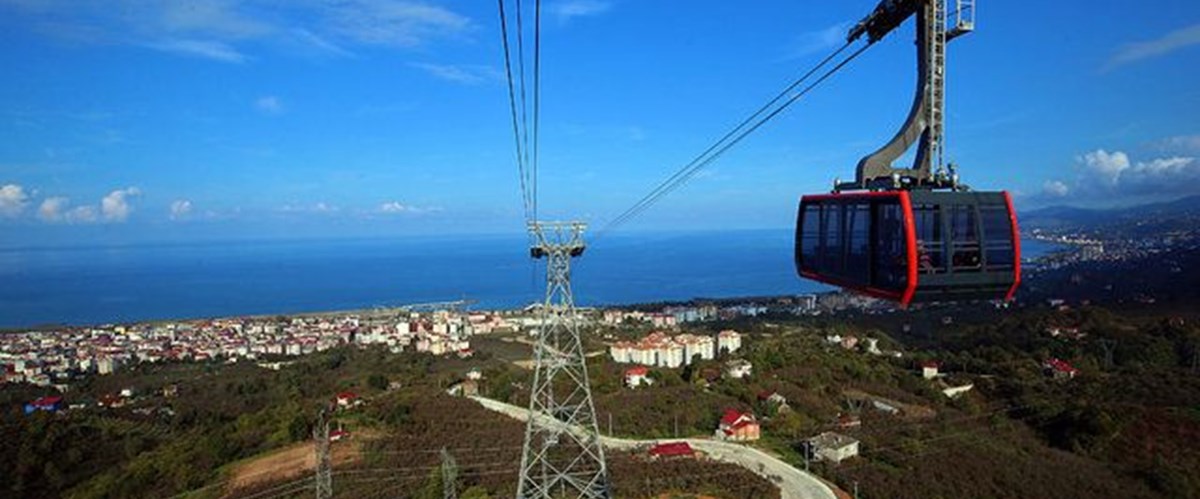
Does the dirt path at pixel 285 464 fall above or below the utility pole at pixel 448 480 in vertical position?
below

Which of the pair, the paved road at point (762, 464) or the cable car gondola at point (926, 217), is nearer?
the cable car gondola at point (926, 217)

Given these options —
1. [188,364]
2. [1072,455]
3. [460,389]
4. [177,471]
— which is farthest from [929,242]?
[188,364]

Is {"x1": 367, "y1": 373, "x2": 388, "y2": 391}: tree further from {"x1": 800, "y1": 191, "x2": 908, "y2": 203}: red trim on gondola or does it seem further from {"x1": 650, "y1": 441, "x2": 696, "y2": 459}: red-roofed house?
{"x1": 800, "y1": 191, "x2": 908, "y2": 203}: red trim on gondola

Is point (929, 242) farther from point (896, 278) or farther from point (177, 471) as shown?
point (177, 471)

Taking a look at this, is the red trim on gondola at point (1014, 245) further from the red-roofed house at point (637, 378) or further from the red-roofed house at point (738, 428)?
the red-roofed house at point (637, 378)

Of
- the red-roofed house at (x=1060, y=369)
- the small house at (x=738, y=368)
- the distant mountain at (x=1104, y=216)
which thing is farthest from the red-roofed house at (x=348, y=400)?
the distant mountain at (x=1104, y=216)

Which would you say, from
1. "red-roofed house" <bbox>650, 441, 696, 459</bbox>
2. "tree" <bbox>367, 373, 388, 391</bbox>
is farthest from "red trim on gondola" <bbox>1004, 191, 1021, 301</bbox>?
"tree" <bbox>367, 373, 388, 391</bbox>

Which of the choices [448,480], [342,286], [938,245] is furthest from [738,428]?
[342,286]
